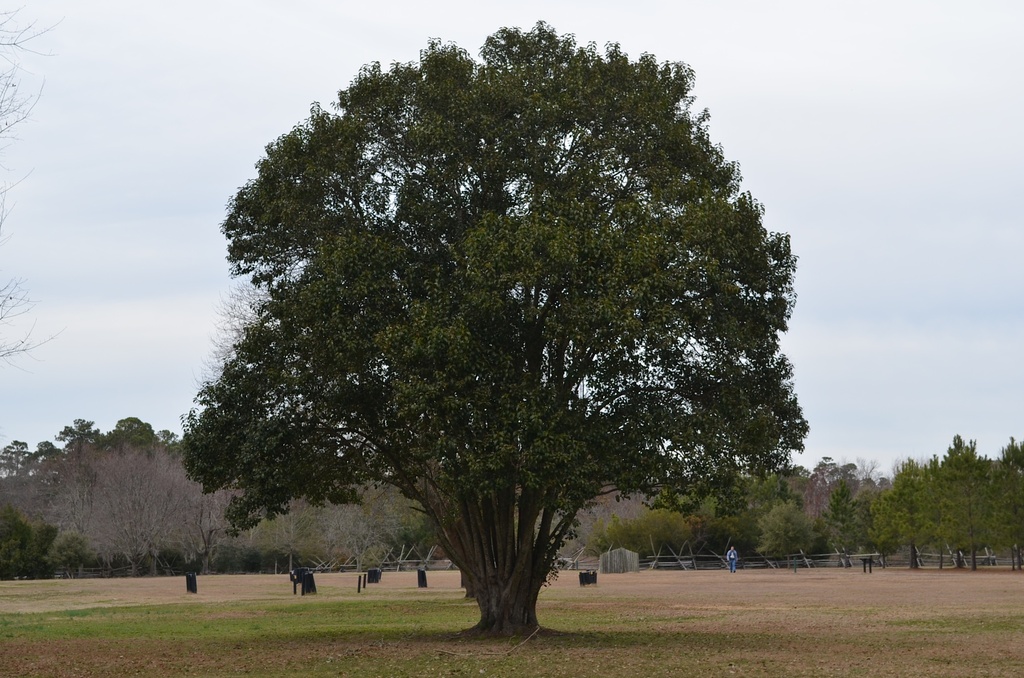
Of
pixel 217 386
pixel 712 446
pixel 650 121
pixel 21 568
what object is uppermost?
pixel 650 121

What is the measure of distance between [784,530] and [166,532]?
43.5 metres

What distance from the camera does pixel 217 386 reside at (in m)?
21.9

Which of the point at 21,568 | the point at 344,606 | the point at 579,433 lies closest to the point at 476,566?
the point at 579,433

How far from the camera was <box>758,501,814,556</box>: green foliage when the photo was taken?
78.4 meters

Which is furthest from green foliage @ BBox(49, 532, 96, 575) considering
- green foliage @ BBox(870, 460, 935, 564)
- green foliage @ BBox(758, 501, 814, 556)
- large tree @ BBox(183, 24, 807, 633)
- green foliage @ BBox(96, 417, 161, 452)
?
large tree @ BBox(183, 24, 807, 633)

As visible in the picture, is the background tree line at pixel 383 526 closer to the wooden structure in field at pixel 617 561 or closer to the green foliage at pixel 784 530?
the green foliage at pixel 784 530

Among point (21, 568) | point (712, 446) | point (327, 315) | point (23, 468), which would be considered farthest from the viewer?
point (23, 468)

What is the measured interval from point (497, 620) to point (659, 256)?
8345 millimetres

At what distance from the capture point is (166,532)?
245 feet

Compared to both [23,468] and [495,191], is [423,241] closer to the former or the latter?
[495,191]

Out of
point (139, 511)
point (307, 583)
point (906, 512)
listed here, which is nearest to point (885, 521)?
point (906, 512)

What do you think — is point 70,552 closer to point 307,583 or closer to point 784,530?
point 307,583

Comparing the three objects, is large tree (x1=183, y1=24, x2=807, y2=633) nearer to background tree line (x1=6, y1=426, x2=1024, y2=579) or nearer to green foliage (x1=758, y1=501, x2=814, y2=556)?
background tree line (x1=6, y1=426, x2=1024, y2=579)

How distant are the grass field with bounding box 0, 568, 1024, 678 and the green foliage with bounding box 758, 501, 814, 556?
122ft
